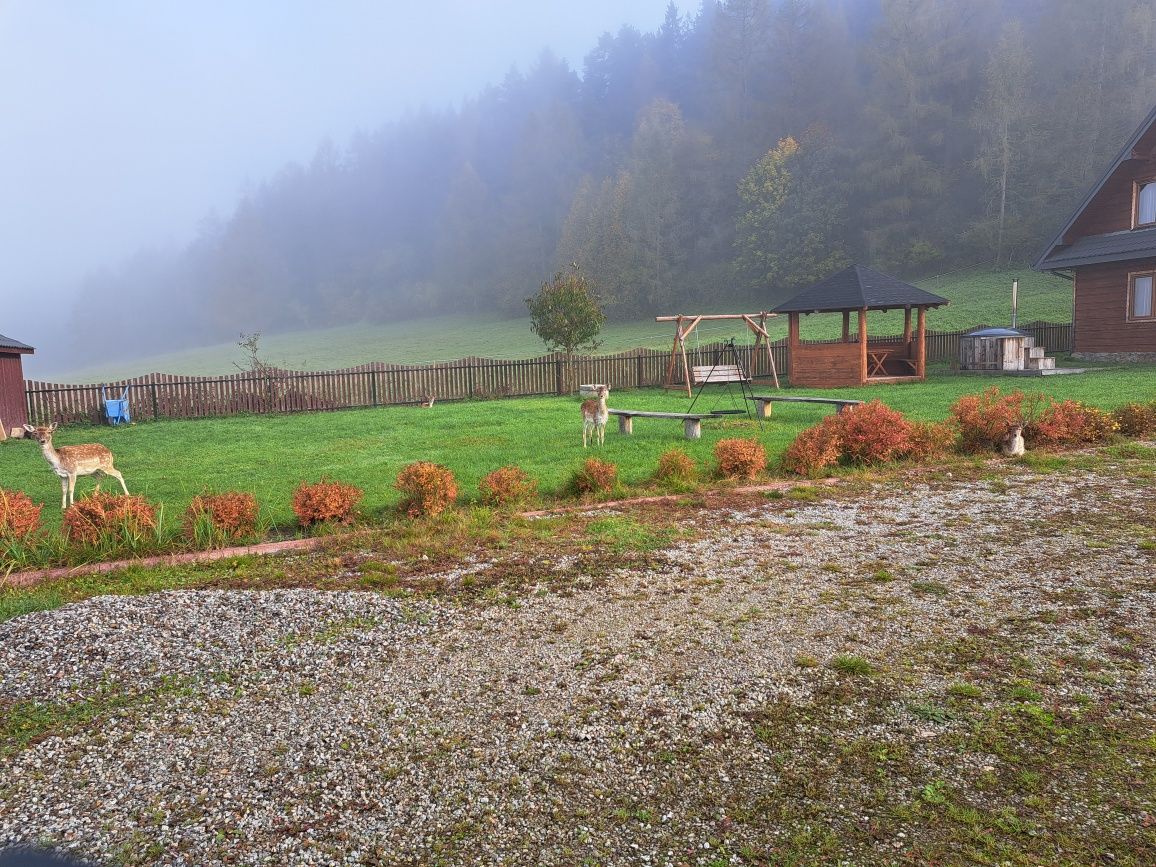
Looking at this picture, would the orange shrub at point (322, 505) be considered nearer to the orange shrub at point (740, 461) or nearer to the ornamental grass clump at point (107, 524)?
the ornamental grass clump at point (107, 524)

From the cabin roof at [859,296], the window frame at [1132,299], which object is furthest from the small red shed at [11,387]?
the window frame at [1132,299]

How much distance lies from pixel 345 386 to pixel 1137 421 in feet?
64.0

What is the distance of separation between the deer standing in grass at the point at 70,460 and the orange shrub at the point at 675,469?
243 inches

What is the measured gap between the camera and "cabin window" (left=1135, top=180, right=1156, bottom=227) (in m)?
24.8

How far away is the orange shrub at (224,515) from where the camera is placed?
280 inches

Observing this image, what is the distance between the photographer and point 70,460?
9078 mm

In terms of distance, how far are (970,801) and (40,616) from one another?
5.36 metres

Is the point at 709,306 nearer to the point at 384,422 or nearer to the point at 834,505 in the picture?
the point at 384,422

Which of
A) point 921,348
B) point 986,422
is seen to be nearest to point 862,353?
point 921,348

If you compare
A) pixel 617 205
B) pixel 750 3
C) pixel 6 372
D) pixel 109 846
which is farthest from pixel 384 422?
pixel 750 3

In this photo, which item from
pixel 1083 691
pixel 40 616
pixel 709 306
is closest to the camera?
pixel 1083 691

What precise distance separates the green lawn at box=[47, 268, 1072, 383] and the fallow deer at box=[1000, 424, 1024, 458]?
85.1 feet

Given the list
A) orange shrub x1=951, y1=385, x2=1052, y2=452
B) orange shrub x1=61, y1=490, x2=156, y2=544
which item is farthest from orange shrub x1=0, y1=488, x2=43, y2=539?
orange shrub x1=951, y1=385, x2=1052, y2=452

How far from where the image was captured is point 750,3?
76438 millimetres
